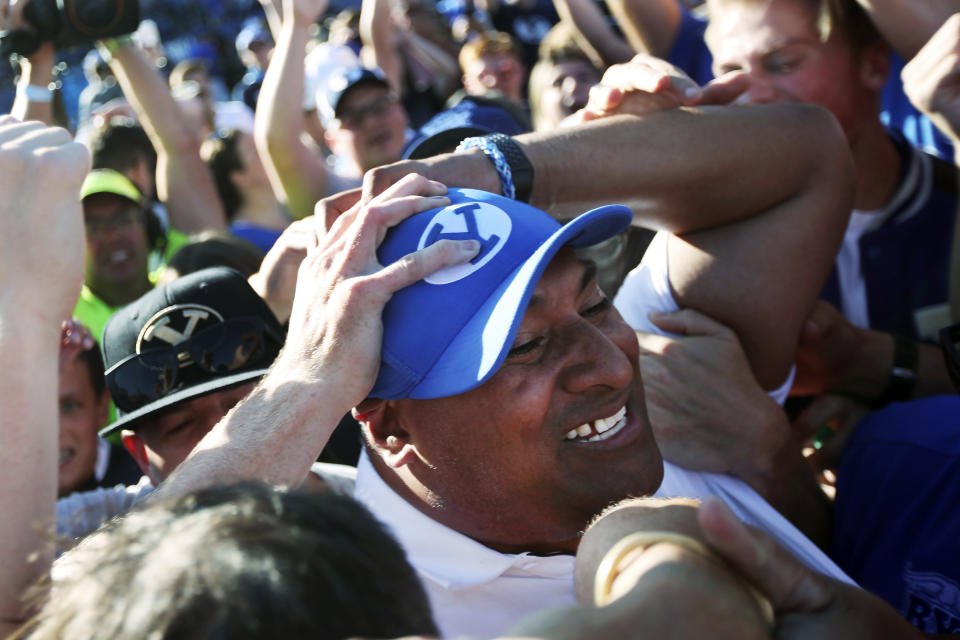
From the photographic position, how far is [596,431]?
173 centimetres

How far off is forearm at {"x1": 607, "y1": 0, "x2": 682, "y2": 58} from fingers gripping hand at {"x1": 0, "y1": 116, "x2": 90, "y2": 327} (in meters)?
2.30

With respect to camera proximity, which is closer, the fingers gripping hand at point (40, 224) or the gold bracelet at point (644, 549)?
the gold bracelet at point (644, 549)

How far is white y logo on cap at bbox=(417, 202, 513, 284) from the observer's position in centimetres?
167

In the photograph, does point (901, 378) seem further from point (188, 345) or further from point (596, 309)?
point (188, 345)

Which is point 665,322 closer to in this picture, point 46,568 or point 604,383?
point 604,383

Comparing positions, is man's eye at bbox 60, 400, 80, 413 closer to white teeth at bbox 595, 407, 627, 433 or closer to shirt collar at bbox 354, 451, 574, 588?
shirt collar at bbox 354, 451, 574, 588

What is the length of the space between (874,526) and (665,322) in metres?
0.58

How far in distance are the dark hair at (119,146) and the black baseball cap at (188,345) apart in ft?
9.57

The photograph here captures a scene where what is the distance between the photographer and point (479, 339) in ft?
5.31

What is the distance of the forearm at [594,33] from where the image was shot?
4078mm

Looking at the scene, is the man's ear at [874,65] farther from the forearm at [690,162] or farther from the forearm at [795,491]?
the forearm at [795,491]

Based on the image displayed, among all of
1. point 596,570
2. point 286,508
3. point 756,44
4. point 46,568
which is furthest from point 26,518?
point 756,44

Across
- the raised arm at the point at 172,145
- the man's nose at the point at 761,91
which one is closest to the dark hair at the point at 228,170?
the raised arm at the point at 172,145

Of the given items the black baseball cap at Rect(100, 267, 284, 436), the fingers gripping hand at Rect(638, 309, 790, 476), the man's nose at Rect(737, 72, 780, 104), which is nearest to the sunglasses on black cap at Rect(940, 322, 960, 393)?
the fingers gripping hand at Rect(638, 309, 790, 476)
